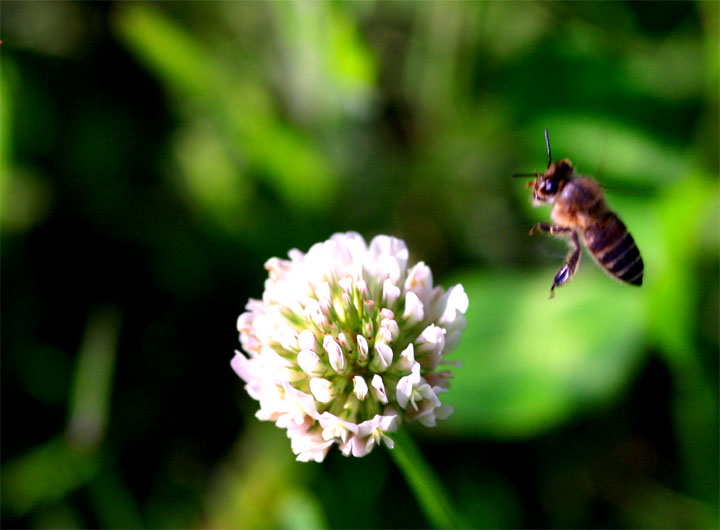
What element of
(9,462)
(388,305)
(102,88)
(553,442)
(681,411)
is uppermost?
(102,88)

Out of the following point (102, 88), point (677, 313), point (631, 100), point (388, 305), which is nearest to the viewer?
point (388, 305)

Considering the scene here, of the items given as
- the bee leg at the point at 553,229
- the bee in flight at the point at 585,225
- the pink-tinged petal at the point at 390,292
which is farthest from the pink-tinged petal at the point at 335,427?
the bee leg at the point at 553,229

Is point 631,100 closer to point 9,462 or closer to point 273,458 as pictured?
point 273,458

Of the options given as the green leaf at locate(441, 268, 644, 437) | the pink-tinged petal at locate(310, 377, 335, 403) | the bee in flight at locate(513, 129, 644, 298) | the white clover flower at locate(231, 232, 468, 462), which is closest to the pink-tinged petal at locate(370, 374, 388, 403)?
the white clover flower at locate(231, 232, 468, 462)

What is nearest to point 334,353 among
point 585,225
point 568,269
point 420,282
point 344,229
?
point 420,282

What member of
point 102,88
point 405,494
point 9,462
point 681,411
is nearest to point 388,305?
point 405,494

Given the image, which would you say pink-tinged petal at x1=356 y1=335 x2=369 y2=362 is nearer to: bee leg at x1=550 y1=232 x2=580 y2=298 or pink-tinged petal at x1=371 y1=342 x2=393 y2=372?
pink-tinged petal at x1=371 y1=342 x2=393 y2=372

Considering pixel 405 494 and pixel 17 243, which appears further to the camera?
pixel 17 243

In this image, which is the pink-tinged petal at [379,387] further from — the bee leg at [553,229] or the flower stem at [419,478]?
the bee leg at [553,229]
